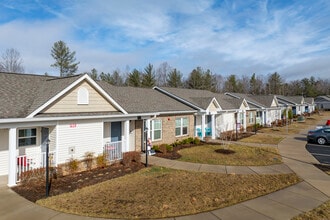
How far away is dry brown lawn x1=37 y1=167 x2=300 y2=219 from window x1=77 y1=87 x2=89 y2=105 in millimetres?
4560

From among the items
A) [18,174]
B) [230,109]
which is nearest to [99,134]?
[18,174]

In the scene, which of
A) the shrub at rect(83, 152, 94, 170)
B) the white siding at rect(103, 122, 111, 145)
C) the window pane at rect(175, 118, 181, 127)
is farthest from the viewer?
the window pane at rect(175, 118, 181, 127)

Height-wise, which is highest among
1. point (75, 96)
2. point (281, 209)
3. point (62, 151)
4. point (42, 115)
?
point (75, 96)

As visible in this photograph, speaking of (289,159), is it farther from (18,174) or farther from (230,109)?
(18,174)

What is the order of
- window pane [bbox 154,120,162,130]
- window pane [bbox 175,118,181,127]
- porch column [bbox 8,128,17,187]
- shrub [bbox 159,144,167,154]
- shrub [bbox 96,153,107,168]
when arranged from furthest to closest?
window pane [bbox 175,118,181,127] → window pane [bbox 154,120,162,130] → shrub [bbox 159,144,167,154] → shrub [bbox 96,153,107,168] → porch column [bbox 8,128,17,187]

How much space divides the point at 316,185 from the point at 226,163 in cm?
486

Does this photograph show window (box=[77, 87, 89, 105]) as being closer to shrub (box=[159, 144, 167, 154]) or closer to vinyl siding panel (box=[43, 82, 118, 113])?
vinyl siding panel (box=[43, 82, 118, 113])

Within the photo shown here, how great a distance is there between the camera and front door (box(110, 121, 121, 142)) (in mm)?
15070

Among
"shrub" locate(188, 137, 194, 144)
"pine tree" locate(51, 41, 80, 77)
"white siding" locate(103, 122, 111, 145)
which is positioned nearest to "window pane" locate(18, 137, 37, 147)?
"white siding" locate(103, 122, 111, 145)

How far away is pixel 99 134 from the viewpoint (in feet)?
42.1

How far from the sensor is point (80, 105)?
1202 centimetres

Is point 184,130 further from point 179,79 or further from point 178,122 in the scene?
point 179,79

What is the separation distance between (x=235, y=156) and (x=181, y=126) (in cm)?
612

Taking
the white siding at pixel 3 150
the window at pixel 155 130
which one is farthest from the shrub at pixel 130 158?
the white siding at pixel 3 150
